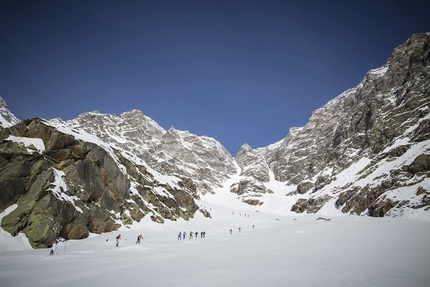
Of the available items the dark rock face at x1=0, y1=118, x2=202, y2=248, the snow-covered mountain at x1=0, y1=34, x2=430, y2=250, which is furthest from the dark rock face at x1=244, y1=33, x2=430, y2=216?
the dark rock face at x1=0, y1=118, x2=202, y2=248

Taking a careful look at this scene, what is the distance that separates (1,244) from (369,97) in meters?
166

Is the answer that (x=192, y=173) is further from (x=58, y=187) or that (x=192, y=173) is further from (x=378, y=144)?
(x=58, y=187)

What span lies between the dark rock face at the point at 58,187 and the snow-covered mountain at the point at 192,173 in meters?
0.11

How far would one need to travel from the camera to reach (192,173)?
166 m

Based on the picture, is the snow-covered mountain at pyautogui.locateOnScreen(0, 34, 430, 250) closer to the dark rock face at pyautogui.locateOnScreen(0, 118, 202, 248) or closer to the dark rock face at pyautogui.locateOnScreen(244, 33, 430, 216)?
the dark rock face at pyautogui.locateOnScreen(0, 118, 202, 248)

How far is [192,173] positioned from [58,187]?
454ft

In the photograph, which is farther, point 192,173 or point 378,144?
point 192,173

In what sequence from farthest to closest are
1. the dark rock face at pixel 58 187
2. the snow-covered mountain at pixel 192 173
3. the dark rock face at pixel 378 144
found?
the dark rock face at pixel 378 144
the snow-covered mountain at pixel 192 173
the dark rock face at pixel 58 187

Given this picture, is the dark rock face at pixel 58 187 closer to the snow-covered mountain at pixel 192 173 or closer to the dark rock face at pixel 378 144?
the snow-covered mountain at pixel 192 173

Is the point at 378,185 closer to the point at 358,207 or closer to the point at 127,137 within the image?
the point at 358,207

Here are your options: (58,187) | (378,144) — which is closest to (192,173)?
(378,144)

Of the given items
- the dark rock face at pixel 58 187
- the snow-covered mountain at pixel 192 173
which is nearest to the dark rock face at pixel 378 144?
the snow-covered mountain at pixel 192 173

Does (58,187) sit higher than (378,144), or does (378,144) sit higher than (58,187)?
(378,144)

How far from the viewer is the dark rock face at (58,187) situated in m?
24.4
